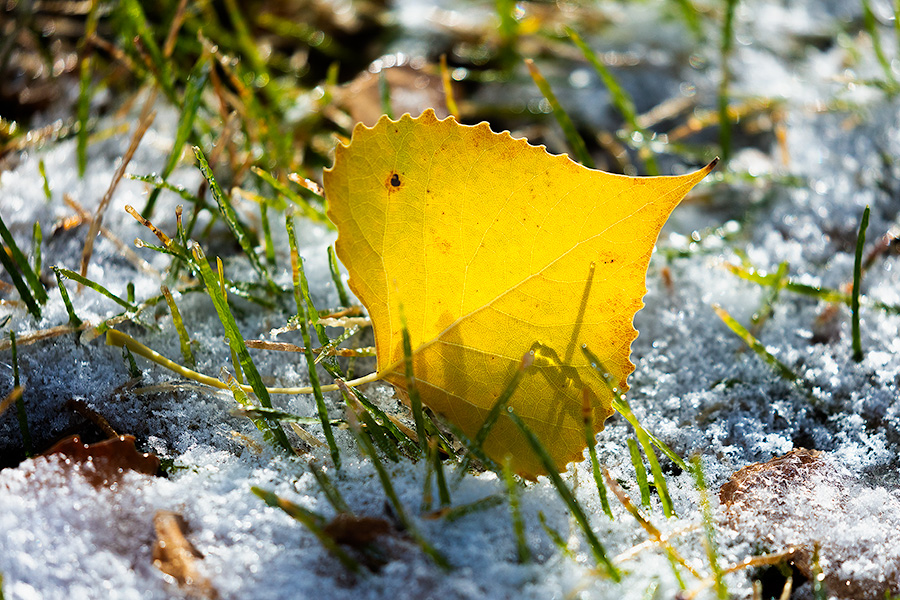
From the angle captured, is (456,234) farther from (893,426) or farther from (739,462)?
(893,426)

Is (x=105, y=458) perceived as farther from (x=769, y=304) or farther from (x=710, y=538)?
(x=769, y=304)

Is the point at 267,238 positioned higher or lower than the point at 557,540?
higher

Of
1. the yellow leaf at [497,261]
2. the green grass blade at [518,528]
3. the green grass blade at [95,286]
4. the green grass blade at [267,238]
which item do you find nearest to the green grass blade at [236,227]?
the green grass blade at [267,238]

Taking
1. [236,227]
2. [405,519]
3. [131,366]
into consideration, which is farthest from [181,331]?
[405,519]

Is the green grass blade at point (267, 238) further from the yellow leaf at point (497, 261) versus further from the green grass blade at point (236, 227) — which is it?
the yellow leaf at point (497, 261)

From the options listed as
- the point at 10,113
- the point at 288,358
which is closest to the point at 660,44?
the point at 288,358
